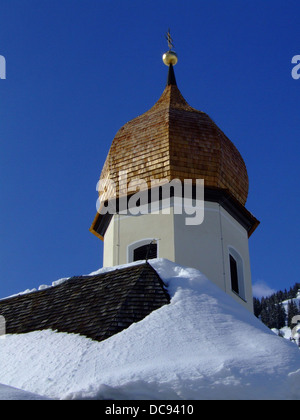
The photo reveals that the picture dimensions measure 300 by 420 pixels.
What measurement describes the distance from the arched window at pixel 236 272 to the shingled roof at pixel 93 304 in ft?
11.6

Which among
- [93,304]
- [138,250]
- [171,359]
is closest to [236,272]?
[138,250]

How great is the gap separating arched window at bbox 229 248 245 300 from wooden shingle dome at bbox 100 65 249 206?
1259mm

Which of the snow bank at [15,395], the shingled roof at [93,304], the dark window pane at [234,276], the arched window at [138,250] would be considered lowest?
the snow bank at [15,395]

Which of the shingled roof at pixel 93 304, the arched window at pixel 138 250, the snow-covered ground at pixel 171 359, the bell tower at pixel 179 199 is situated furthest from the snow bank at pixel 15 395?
the arched window at pixel 138 250

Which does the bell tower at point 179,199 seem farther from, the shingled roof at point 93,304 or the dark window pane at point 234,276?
the shingled roof at point 93,304

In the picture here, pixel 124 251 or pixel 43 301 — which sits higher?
pixel 124 251

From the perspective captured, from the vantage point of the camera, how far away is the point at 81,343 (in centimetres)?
876

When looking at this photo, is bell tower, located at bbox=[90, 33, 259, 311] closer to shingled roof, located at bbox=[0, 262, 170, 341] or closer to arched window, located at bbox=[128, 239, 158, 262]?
arched window, located at bbox=[128, 239, 158, 262]

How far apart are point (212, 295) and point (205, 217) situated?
3869 millimetres

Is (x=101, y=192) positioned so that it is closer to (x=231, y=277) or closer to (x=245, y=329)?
(x=231, y=277)

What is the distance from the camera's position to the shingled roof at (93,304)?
30.5 feet

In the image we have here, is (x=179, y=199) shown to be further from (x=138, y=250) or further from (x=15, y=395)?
(x=15, y=395)
